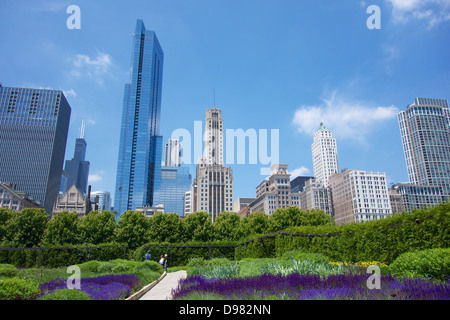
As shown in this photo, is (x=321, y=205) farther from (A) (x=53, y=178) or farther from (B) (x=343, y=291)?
(B) (x=343, y=291)

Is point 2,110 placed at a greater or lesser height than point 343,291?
greater

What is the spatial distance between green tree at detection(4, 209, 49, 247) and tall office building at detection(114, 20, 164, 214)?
123 metres

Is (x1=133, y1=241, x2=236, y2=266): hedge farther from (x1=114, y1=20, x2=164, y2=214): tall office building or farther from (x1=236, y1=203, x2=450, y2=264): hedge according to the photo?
(x1=114, y1=20, x2=164, y2=214): tall office building

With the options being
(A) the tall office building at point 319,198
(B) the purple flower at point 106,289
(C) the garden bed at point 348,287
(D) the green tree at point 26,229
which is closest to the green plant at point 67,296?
(B) the purple flower at point 106,289

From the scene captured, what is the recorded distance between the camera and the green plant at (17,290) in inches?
281

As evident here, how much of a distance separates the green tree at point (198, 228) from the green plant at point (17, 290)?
37.7 meters

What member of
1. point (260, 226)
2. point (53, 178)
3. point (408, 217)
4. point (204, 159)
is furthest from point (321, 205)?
point (408, 217)

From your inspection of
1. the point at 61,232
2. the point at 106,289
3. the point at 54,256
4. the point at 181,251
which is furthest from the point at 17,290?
the point at 61,232

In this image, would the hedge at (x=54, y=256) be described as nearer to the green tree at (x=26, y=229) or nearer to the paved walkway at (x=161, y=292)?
the green tree at (x=26, y=229)

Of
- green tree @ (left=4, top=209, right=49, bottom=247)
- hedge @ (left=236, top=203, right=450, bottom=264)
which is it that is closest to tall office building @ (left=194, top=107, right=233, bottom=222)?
green tree @ (left=4, top=209, right=49, bottom=247)

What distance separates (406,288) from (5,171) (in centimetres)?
17207

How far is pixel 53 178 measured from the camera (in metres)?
149

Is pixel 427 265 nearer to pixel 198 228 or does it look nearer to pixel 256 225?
pixel 198 228

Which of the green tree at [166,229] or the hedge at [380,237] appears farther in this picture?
the green tree at [166,229]
